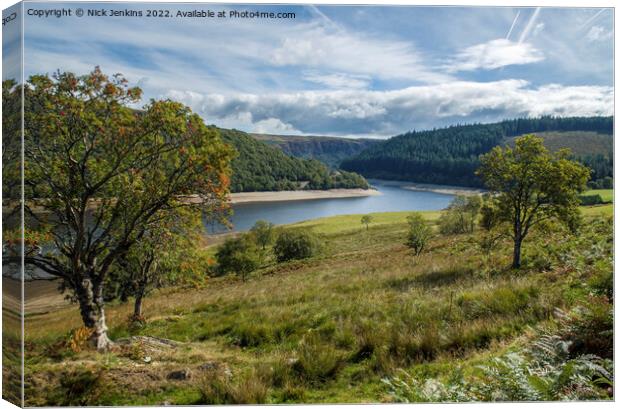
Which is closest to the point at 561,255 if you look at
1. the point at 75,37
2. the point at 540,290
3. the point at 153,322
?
the point at 540,290

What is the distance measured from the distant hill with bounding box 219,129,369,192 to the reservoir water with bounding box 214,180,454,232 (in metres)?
0.38

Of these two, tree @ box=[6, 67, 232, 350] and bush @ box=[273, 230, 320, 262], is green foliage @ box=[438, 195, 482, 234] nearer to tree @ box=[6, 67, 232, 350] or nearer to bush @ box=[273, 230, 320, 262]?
bush @ box=[273, 230, 320, 262]

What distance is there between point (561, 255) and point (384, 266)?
159 inches

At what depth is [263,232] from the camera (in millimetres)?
8359

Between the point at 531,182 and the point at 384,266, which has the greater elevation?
the point at 531,182

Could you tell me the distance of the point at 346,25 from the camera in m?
7.18

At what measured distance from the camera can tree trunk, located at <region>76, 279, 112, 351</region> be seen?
7277 mm

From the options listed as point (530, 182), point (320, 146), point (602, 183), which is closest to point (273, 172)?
point (320, 146)

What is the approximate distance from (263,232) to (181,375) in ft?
9.70

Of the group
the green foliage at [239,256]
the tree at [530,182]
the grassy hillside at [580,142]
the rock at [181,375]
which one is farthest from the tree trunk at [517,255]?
the rock at [181,375]

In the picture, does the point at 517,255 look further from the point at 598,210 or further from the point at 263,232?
the point at 263,232

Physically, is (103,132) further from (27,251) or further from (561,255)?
(561,255)

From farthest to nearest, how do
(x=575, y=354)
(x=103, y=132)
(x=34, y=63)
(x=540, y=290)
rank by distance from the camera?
(x=540, y=290), (x=103, y=132), (x=34, y=63), (x=575, y=354)

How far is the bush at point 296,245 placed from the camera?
903cm
